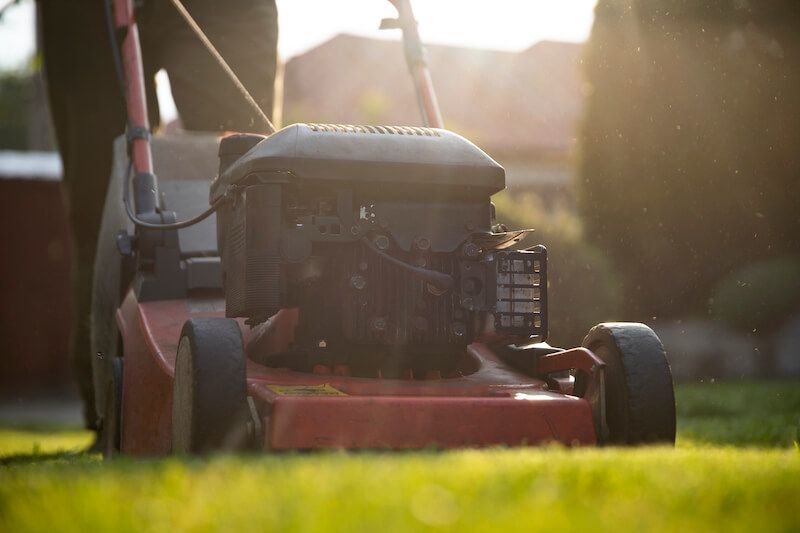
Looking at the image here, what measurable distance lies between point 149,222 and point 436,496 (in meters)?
2.44

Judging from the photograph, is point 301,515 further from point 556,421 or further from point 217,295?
point 217,295

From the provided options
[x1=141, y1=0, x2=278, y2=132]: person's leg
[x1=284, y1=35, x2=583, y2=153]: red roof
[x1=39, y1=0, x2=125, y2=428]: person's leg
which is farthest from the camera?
[x1=284, y1=35, x2=583, y2=153]: red roof

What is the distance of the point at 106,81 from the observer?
475 centimetres

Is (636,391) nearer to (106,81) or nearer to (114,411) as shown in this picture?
(114,411)

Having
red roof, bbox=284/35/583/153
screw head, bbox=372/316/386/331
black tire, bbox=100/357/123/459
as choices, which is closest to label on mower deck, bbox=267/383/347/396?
screw head, bbox=372/316/386/331

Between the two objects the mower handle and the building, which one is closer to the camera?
the mower handle

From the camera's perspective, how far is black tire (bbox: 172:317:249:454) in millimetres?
2268

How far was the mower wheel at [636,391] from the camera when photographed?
2.44m

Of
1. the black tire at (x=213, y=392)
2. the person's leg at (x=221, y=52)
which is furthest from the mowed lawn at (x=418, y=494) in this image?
the person's leg at (x=221, y=52)

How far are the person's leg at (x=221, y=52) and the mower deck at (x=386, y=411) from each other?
176 cm

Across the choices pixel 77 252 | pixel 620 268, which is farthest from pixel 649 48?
pixel 77 252

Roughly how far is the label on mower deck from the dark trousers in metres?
2.15

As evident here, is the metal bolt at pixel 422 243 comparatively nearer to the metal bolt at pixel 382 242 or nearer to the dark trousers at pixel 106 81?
the metal bolt at pixel 382 242

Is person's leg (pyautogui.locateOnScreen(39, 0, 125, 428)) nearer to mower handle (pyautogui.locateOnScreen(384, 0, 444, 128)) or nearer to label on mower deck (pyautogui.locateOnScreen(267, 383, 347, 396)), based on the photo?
mower handle (pyautogui.locateOnScreen(384, 0, 444, 128))
